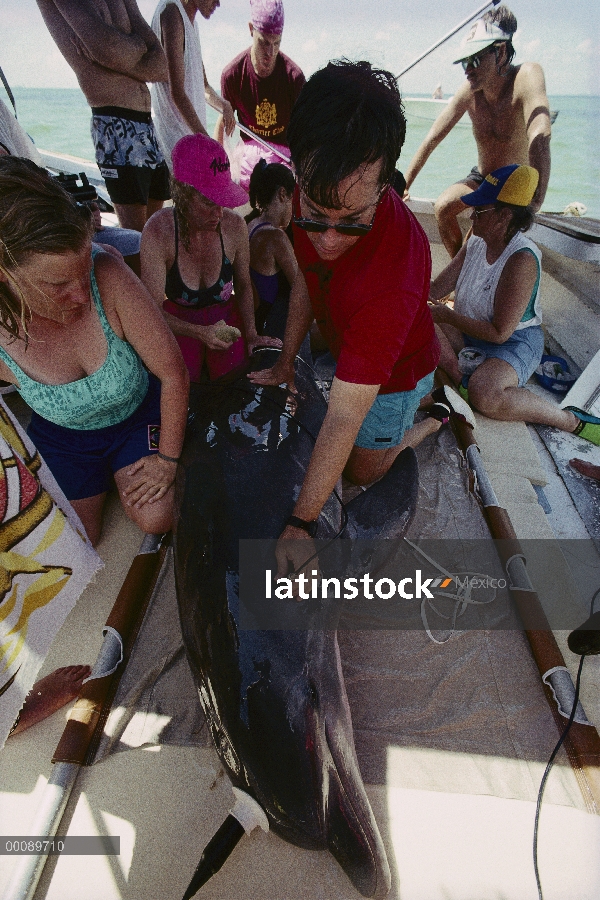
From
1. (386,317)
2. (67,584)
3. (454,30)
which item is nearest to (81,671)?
(67,584)

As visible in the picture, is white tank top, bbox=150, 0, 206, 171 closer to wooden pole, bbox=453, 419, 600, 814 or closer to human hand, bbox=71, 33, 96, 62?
human hand, bbox=71, 33, 96, 62

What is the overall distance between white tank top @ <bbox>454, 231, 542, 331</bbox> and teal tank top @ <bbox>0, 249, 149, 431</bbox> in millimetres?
2501

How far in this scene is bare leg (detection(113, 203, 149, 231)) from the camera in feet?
14.4

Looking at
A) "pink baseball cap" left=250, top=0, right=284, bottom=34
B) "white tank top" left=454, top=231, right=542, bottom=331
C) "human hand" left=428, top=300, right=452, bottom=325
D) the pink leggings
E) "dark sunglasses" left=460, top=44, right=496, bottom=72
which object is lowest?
the pink leggings

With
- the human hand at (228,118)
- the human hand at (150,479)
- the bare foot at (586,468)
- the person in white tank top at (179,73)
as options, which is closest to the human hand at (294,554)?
the human hand at (150,479)

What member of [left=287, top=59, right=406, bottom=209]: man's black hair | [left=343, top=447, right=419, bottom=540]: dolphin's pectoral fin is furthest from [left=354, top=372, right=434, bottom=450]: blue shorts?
[left=287, top=59, right=406, bottom=209]: man's black hair

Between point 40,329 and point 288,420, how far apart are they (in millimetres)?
1143

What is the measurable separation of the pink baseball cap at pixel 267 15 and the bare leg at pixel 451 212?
2.13m

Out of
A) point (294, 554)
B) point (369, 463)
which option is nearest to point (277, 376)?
point (369, 463)

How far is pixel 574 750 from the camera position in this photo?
6.36 ft

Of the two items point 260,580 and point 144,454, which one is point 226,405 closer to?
point 144,454

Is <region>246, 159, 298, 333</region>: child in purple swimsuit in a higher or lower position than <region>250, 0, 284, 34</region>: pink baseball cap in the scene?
lower

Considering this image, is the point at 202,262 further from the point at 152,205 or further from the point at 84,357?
the point at 152,205

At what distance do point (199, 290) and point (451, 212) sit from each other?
3.19m
